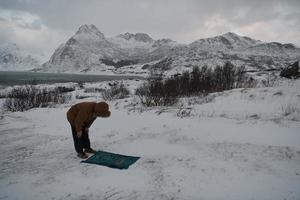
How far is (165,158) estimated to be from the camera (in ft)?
18.9

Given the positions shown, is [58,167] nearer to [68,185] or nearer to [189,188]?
[68,185]

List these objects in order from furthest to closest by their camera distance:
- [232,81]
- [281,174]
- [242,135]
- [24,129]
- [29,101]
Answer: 1. [232,81]
2. [29,101]
3. [24,129]
4. [242,135]
5. [281,174]

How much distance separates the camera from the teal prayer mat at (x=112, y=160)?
5.30m

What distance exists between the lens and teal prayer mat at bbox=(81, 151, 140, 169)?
5.30 metres

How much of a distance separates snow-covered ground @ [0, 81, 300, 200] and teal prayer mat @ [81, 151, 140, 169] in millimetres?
150

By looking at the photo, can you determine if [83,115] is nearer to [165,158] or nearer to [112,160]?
[112,160]

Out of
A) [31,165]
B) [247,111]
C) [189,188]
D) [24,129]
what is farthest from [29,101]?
[189,188]

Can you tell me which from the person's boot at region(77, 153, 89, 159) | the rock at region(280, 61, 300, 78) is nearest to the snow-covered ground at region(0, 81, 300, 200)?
the person's boot at region(77, 153, 89, 159)

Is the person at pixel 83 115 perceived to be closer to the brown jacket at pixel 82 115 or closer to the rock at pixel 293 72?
the brown jacket at pixel 82 115

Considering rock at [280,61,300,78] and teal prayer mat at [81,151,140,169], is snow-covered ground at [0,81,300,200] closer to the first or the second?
teal prayer mat at [81,151,140,169]

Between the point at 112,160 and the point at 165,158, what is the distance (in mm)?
1247

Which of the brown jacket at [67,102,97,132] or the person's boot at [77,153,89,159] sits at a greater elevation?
the brown jacket at [67,102,97,132]

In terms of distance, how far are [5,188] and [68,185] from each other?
116 cm

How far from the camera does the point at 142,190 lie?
14.3ft
